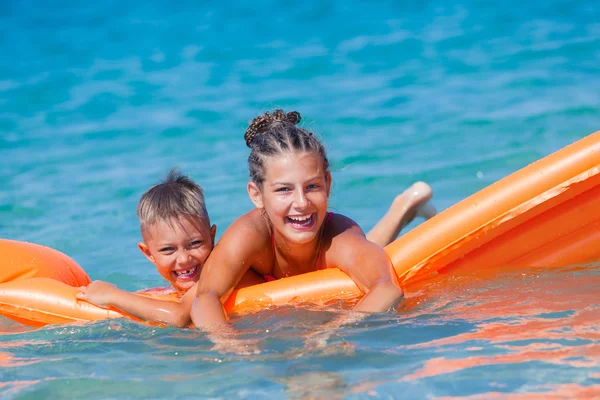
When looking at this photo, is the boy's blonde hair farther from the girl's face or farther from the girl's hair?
the girl's face

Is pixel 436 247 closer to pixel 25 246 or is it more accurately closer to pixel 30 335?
pixel 30 335

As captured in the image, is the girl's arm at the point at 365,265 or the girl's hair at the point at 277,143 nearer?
the girl's arm at the point at 365,265

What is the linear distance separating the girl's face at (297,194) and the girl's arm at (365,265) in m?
0.17

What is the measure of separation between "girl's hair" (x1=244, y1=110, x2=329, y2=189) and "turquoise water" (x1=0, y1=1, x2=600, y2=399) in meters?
0.20

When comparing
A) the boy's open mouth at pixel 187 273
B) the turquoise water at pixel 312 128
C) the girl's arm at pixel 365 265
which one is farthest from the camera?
the boy's open mouth at pixel 187 273

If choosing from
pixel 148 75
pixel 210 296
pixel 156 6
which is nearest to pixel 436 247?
pixel 210 296

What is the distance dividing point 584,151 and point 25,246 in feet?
8.50

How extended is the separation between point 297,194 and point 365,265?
39 cm

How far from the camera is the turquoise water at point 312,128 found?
2.42 meters

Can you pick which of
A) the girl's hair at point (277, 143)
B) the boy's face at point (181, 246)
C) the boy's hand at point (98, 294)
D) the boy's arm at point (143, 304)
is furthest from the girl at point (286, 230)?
the boy's hand at point (98, 294)

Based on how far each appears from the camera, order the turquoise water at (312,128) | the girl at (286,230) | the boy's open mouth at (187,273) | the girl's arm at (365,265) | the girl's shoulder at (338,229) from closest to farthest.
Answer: the turquoise water at (312,128), the girl's arm at (365,265), the girl at (286,230), the girl's shoulder at (338,229), the boy's open mouth at (187,273)

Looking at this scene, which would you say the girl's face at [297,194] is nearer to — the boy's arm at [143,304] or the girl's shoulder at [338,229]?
the girl's shoulder at [338,229]

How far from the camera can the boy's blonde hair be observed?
3.39 m

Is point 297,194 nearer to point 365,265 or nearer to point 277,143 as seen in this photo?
point 277,143
